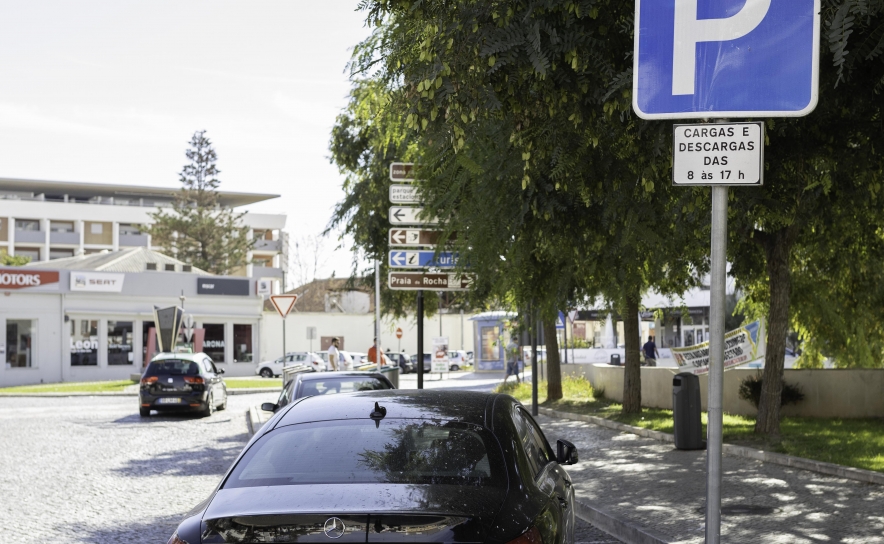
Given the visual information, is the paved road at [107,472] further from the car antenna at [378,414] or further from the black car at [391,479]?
the car antenna at [378,414]

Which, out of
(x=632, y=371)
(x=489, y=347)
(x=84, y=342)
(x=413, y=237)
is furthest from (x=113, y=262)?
(x=413, y=237)

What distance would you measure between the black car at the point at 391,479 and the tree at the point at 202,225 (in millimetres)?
73096

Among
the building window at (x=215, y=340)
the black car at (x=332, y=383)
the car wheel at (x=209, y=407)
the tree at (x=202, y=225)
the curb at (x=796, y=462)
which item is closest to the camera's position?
the curb at (x=796, y=462)

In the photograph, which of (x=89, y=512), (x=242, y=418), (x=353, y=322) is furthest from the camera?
(x=353, y=322)

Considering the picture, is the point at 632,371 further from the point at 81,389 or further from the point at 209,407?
the point at 81,389

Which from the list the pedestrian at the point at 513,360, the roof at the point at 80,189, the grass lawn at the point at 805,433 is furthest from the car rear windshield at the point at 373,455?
the roof at the point at 80,189

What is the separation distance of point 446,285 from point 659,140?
697 centimetres

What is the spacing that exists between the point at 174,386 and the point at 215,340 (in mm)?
30566

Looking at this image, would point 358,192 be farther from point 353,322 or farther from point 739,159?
point 353,322

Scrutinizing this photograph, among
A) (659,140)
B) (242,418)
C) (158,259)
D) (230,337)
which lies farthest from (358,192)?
(158,259)

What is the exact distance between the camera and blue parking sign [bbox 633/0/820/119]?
4.86m

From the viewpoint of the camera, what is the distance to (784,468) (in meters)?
12.7

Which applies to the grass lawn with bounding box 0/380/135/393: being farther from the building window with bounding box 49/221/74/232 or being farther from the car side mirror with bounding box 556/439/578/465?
the building window with bounding box 49/221/74/232

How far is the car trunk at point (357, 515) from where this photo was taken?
13.4ft
